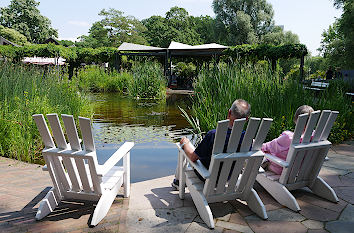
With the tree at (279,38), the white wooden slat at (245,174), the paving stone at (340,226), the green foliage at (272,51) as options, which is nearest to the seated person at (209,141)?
the white wooden slat at (245,174)

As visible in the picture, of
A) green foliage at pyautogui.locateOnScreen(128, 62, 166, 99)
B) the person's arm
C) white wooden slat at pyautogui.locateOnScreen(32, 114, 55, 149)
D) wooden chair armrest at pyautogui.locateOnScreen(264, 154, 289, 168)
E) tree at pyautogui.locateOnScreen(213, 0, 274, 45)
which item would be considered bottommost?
green foliage at pyautogui.locateOnScreen(128, 62, 166, 99)

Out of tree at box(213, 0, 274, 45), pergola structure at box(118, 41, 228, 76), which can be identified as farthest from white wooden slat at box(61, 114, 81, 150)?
tree at box(213, 0, 274, 45)

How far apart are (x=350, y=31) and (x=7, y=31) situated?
158ft

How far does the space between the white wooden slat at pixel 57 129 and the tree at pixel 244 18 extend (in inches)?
1356

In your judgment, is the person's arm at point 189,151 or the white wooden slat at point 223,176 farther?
the person's arm at point 189,151

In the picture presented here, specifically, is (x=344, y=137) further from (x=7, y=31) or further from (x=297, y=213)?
(x=7, y=31)

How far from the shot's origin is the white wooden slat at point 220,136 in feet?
6.28

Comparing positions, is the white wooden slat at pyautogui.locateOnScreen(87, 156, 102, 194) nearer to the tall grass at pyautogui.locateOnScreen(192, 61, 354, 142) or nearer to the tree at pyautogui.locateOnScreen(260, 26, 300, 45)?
the tall grass at pyautogui.locateOnScreen(192, 61, 354, 142)

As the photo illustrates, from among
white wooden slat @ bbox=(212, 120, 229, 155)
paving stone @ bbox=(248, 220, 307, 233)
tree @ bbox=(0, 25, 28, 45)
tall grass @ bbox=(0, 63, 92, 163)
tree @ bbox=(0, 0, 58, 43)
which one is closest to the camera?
white wooden slat @ bbox=(212, 120, 229, 155)

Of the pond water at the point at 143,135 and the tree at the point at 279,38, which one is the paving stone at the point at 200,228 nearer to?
the pond water at the point at 143,135

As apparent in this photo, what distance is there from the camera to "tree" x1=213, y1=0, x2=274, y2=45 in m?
34.4

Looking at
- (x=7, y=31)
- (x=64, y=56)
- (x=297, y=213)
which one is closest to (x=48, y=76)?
(x=297, y=213)

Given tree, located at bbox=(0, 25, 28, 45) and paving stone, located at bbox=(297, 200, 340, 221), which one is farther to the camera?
tree, located at bbox=(0, 25, 28, 45)

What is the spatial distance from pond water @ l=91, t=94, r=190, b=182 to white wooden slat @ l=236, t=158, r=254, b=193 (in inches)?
60.7
